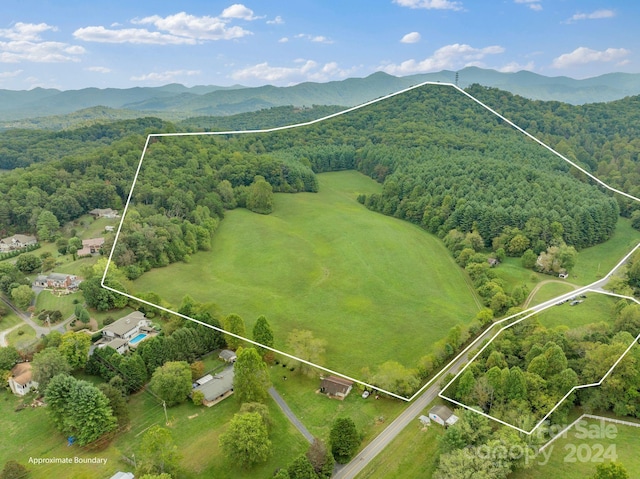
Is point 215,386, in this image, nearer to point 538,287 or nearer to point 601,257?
point 538,287

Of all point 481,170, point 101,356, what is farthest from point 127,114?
point 481,170

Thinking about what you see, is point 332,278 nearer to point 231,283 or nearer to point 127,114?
point 231,283

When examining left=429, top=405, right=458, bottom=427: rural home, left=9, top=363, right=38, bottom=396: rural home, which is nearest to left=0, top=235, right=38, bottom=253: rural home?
left=9, top=363, right=38, bottom=396: rural home

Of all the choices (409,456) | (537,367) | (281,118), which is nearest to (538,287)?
(537,367)

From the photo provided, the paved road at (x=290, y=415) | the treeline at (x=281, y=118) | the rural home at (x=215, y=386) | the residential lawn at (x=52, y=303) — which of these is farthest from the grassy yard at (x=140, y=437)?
the treeline at (x=281, y=118)

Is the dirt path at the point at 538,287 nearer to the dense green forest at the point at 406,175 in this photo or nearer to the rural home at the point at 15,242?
the dense green forest at the point at 406,175

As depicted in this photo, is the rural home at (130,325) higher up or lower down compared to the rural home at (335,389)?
higher up

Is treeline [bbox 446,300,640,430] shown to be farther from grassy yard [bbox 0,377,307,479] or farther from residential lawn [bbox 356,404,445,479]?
grassy yard [bbox 0,377,307,479]
